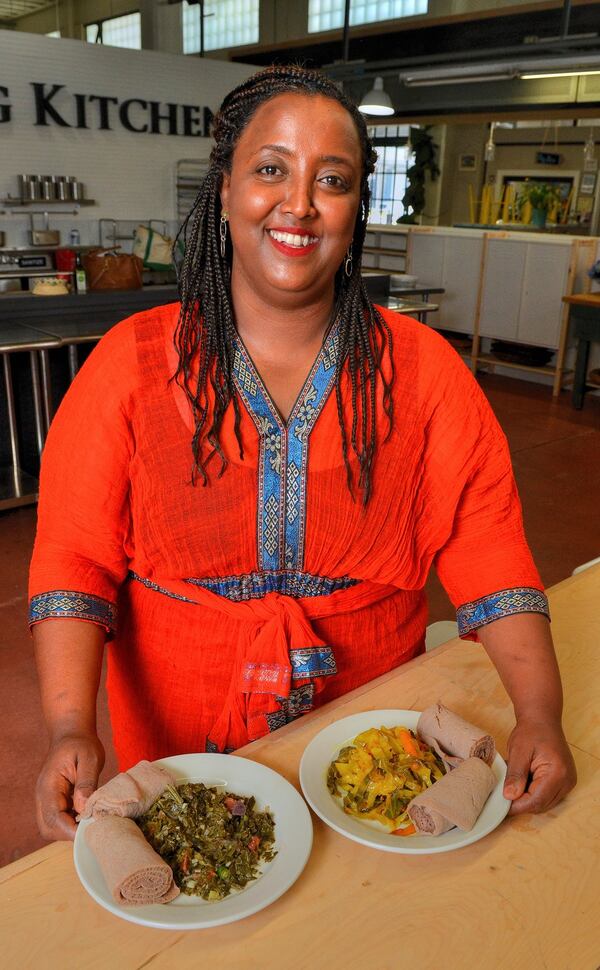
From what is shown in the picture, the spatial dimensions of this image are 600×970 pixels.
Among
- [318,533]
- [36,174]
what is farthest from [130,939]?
[36,174]

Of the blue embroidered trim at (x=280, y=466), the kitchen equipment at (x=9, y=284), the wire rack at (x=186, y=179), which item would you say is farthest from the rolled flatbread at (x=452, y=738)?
the wire rack at (x=186, y=179)

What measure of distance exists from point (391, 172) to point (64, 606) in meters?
12.4

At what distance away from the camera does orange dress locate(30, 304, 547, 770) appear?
1.22 m

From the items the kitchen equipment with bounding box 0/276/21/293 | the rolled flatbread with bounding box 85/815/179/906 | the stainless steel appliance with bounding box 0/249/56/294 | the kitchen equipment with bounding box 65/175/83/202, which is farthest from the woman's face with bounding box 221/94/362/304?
the kitchen equipment with bounding box 65/175/83/202

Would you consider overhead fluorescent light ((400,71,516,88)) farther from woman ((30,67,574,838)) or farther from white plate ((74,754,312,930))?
white plate ((74,754,312,930))

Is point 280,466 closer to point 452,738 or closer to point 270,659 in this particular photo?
point 270,659

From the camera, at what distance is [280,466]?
1.26m

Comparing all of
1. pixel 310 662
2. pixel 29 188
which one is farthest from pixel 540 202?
pixel 310 662

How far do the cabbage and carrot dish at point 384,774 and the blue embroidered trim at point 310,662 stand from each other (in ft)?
0.55

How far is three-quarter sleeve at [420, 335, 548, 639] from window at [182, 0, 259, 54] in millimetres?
10569

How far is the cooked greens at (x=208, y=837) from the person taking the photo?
88cm

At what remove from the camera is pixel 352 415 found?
1.29 metres

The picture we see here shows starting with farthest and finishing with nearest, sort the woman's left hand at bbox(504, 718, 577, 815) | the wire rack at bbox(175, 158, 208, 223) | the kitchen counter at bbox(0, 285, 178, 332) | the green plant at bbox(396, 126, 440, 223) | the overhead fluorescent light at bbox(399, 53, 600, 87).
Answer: the green plant at bbox(396, 126, 440, 223), the wire rack at bbox(175, 158, 208, 223), the overhead fluorescent light at bbox(399, 53, 600, 87), the kitchen counter at bbox(0, 285, 178, 332), the woman's left hand at bbox(504, 718, 577, 815)

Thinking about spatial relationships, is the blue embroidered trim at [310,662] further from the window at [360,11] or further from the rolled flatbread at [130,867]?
the window at [360,11]
